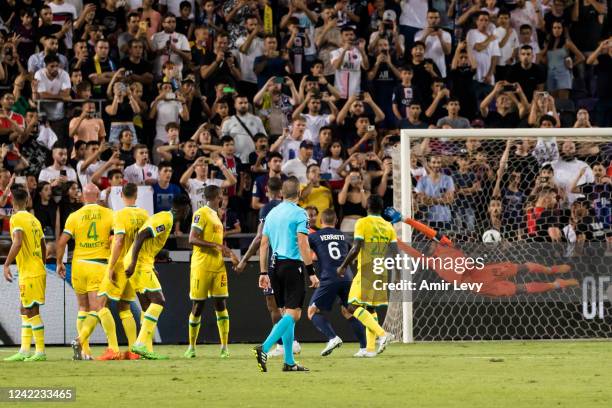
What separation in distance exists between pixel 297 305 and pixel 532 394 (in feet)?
9.43

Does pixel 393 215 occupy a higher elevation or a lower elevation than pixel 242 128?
lower

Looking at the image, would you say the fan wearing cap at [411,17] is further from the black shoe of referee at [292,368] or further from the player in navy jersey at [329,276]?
the black shoe of referee at [292,368]

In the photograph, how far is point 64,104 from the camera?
21.2 m

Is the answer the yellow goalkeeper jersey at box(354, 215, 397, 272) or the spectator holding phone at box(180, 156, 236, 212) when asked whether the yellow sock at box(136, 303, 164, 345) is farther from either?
the spectator holding phone at box(180, 156, 236, 212)

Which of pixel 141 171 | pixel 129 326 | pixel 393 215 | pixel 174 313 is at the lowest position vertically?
pixel 174 313

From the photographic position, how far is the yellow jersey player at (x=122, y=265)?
1472 centimetres

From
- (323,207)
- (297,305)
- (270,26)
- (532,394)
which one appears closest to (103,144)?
(323,207)

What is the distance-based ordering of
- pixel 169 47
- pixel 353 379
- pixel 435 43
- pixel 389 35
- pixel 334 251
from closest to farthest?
pixel 353 379 → pixel 334 251 → pixel 169 47 → pixel 435 43 → pixel 389 35

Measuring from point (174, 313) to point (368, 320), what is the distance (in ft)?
14.9

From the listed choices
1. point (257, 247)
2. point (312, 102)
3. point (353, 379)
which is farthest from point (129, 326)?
point (312, 102)

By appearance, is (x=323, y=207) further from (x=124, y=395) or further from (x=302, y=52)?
(x=124, y=395)

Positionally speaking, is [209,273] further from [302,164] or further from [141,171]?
[302,164]

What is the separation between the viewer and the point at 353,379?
11844mm

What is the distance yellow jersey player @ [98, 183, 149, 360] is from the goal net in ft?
15.0
